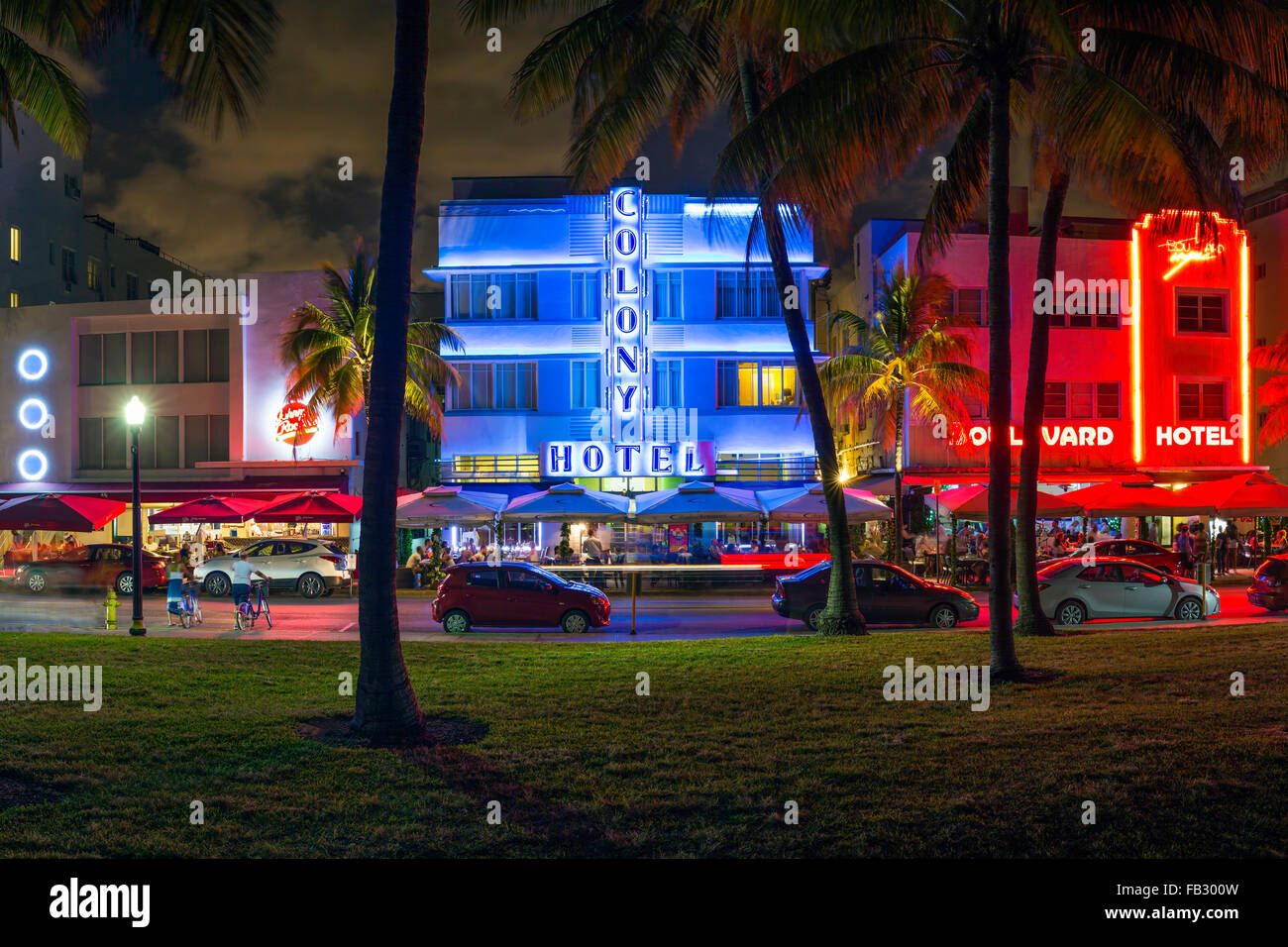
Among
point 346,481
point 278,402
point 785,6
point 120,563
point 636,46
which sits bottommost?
point 120,563

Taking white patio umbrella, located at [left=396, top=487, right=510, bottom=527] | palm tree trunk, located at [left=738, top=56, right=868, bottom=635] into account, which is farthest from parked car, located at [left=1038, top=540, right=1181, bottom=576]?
white patio umbrella, located at [left=396, top=487, right=510, bottom=527]

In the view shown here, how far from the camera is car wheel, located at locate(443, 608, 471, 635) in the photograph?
838 inches

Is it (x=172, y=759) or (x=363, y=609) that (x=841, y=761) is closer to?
(x=363, y=609)

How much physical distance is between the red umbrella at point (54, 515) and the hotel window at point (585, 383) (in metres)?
17.3

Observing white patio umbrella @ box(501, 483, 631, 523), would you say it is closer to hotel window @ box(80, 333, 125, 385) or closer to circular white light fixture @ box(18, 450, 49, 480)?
hotel window @ box(80, 333, 125, 385)

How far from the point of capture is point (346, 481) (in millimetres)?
38844

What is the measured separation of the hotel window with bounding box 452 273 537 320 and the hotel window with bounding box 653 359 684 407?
5661 millimetres

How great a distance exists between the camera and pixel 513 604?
21.4m

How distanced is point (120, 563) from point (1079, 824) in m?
30.2

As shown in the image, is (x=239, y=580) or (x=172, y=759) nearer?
(x=172, y=759)

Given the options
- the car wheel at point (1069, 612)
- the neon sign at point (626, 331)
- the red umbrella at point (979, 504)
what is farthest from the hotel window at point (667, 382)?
the car wheel at point (1069, 612)

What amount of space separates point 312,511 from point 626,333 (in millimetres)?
13827

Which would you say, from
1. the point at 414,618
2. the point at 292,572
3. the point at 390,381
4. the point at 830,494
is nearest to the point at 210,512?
the point at 292,572
